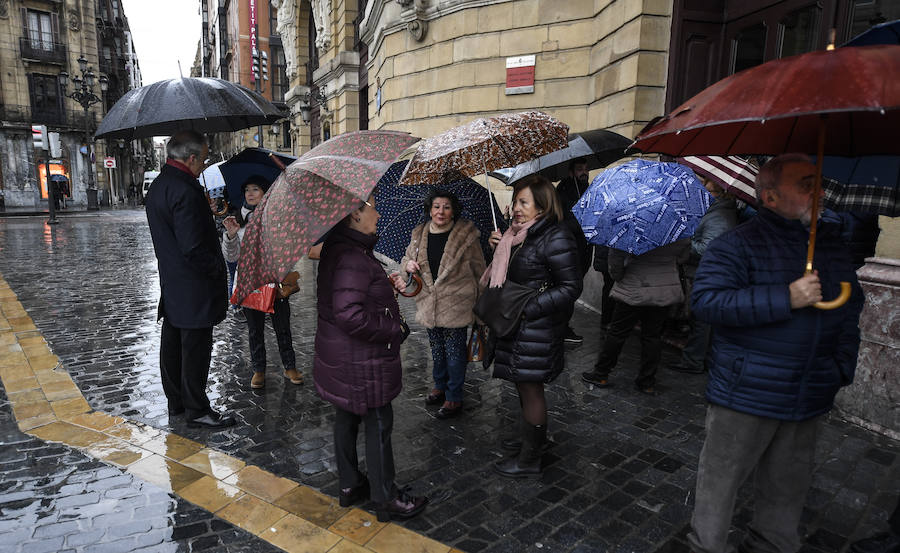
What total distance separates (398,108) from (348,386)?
10.2m

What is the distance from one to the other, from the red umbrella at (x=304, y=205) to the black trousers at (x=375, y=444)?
91cm

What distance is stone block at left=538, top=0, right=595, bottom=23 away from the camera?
8.77 meters

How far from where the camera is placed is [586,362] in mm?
5625

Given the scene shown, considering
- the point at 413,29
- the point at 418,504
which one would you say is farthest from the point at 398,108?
the point at 418,504

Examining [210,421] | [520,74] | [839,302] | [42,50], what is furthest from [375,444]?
[42,50]

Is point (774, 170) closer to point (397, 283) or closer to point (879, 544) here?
point (879, 544)

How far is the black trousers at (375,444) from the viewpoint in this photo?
2.85 meters

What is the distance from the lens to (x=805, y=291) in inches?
80.4

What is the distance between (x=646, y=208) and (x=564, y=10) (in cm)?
616

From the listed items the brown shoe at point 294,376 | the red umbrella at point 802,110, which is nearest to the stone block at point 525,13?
the brown shoe at point 294,376

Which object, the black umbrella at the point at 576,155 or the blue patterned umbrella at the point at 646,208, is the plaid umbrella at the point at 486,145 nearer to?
the blue patterned umbrella at the point at 646,208

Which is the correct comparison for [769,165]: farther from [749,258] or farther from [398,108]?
[398,108]

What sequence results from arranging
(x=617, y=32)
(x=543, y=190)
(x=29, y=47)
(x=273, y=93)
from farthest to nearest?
(x=273, y=93) < (x=29, y=47) < (x=617, y=32) < (x=543, y=190)

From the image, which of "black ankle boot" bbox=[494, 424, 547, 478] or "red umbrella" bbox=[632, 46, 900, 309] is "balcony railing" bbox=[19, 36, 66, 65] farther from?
"red umbrella" bbox=[632, 46, 900, 309]
